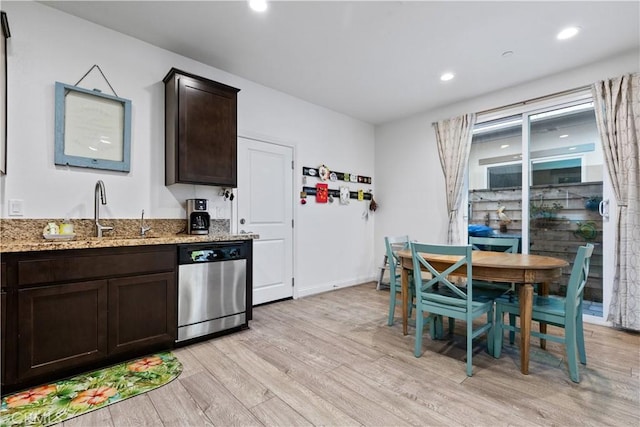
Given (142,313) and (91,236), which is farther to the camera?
(91,236)

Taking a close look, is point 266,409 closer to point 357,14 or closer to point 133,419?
point 133,419

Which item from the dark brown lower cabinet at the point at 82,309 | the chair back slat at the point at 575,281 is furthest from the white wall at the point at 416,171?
the dark brown lower cabinet at the point at 82,309

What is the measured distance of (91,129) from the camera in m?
2.53

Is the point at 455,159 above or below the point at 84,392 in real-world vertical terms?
above

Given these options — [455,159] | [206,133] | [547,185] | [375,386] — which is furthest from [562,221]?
[206,133]

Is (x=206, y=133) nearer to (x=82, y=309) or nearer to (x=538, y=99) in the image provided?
(x=82, y=309)

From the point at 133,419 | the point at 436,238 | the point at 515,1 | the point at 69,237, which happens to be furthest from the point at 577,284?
the point at 69,237

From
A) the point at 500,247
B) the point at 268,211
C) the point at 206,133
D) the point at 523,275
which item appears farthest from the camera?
the point at 268,211

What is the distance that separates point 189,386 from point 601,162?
14.5 feet

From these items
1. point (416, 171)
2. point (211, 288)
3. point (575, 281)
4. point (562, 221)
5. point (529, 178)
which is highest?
point (416, 171)

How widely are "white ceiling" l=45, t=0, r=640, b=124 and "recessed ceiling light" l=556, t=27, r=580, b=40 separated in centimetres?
5

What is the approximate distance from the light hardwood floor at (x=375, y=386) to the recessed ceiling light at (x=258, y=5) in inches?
111

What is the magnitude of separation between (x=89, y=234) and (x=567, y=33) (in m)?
4.57

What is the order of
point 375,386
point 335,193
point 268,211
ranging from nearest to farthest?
point 375,386 → point 268,211 → point 335,193
